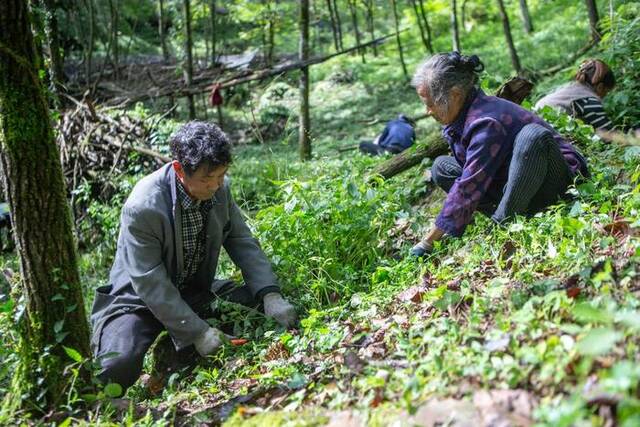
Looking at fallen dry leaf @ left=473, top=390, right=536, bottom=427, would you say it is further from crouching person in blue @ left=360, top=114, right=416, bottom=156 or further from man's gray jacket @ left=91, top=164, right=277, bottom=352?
crouching person in blue @ left=360, top=114, right=416, bottom=156

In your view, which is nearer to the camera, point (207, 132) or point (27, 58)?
point (27, 58)

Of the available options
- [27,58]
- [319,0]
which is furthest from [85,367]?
[319,0]

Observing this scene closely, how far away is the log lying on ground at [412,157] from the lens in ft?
18.6

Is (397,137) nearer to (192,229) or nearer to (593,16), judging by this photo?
(593,16)

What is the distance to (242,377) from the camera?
3.20 metres

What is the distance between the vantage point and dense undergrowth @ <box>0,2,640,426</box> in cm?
200

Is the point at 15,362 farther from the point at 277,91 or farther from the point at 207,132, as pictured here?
the point at 277,91

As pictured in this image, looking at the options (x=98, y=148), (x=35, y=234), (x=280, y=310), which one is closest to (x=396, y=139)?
(x=98, y=148)

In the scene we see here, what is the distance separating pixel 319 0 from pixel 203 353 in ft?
64.2

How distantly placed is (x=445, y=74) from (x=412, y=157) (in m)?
1.92

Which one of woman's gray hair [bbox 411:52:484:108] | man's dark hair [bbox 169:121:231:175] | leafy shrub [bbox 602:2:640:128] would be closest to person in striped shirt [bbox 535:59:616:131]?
leafy shrub [bbox 602:2:640:128]

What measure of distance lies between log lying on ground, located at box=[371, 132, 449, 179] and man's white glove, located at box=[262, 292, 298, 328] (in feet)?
7.34

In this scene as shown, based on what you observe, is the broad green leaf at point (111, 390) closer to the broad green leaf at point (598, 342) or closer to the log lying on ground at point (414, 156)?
the broad green leaf at point (598, 342)

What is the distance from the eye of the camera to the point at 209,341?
3.52 metres
